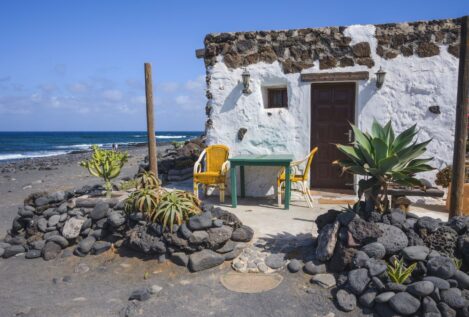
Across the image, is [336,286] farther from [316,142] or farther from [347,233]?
[316,142]

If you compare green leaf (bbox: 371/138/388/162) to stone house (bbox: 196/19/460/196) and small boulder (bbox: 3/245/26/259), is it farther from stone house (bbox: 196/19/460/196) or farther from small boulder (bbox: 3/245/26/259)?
small boulder (bbox: 3/245/26/259)

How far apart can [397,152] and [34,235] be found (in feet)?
16.9

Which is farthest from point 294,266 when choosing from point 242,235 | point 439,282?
point 439,282

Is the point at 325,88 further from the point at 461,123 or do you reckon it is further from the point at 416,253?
the point at 416,253

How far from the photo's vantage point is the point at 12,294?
365cm

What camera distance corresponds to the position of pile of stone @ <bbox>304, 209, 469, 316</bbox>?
2.79m

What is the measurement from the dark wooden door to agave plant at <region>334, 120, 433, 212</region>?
2.44 m

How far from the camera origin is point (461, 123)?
12.4 feet

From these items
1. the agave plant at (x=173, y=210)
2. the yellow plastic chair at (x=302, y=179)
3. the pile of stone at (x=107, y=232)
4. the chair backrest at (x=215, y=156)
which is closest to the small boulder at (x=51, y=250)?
the pile of stone at (x=107, y=232)

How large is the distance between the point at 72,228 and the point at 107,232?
531 mm

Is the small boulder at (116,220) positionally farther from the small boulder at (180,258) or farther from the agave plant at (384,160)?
the agave plant at (384,160)

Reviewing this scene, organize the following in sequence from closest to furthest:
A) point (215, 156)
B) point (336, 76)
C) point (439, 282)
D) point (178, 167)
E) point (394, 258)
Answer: point (439, 282), point (394, 258), point (336, 76), point (215, 156), point (178, 167)

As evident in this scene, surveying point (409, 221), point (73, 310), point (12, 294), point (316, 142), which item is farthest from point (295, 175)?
point (12, 294)

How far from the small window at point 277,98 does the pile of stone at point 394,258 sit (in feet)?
9.75
